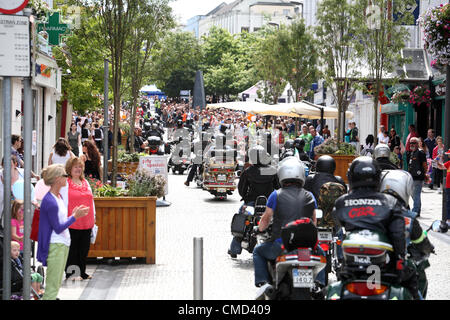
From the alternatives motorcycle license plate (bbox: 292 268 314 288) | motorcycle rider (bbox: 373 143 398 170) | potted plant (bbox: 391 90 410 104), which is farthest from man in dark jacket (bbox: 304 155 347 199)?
potted plant (bbox: 391 90 410 104)

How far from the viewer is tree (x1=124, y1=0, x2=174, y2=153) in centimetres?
1748

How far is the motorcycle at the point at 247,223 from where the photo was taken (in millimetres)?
10727

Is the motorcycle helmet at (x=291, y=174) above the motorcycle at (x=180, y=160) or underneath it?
above

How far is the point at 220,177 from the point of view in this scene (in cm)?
2069

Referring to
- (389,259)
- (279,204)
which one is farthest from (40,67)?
(389,259)

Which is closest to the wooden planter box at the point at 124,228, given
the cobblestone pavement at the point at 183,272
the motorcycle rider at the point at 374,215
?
the cobblestone pavement at the point at 183,272

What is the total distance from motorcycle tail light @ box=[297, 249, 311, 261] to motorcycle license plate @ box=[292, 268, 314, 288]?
4.4 inches

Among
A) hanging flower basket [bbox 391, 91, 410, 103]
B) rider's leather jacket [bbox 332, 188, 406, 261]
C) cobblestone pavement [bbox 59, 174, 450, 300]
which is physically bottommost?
cobblestone pavement [bbox 59, 174, 450, 300]

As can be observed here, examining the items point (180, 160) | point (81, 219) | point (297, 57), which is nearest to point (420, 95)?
point (180, 160)

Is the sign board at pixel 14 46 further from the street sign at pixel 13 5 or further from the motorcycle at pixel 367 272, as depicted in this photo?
the motorcycle at pixel 367 272

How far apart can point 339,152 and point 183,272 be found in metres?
14.8

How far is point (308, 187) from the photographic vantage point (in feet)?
32.9

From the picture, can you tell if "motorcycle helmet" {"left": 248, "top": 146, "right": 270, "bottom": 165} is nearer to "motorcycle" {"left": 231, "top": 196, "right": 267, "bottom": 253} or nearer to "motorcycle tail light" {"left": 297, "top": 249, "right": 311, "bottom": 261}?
"motorcycle" {"left": 231, "top": 196, "right": 267, "bottom": 253}

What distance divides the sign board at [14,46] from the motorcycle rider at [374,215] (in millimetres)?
2769
